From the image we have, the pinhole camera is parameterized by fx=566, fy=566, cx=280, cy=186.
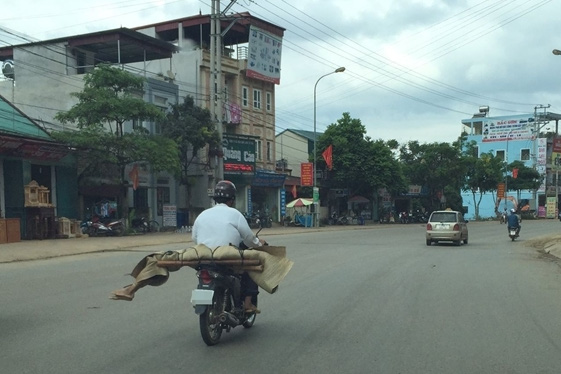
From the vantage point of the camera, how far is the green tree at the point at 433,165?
5394 cm

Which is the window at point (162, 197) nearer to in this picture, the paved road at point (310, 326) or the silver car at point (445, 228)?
the silver car at point (445, 228)

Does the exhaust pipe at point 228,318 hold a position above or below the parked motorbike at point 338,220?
above

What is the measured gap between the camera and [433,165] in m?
55.0

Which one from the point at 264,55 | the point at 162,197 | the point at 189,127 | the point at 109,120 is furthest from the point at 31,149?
the point at 264,55

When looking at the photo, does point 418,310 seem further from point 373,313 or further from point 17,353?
point 17,353

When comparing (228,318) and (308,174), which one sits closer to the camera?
(228,318)

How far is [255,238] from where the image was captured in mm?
6617

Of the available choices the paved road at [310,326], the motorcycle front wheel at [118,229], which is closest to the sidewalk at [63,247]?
the motorcycle front wheel at [118,229]

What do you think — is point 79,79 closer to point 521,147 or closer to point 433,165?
point 433,165

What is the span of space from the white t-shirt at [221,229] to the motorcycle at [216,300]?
0.91ft

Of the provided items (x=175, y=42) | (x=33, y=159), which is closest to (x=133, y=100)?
(x=33, y=159)

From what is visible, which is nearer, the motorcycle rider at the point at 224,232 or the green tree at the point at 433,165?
the motorcycle rider at the point at 224,232

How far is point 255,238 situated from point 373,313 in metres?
2.80

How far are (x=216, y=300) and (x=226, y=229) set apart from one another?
79cm
